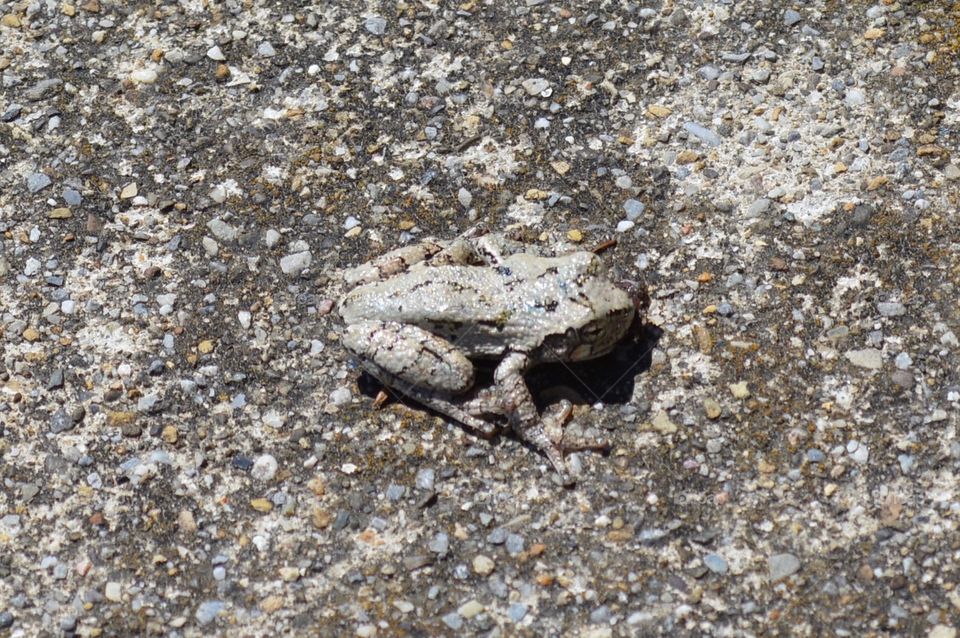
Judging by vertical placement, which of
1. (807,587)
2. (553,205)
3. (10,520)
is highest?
(553,205)

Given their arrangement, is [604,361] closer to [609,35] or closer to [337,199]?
[337,199]

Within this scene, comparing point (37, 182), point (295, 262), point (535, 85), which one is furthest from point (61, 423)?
point (535, 85)

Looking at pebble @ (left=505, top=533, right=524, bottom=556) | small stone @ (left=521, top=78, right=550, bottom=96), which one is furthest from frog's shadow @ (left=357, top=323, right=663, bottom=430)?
small stone @ (left=521, top=78, right=550, bottom=96)

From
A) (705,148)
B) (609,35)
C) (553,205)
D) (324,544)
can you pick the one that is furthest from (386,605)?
(609,35)

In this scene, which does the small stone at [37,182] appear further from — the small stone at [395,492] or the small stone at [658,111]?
the small stone at [658,111]

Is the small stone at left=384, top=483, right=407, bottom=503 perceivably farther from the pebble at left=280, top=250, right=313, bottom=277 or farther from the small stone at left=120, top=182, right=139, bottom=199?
the small stone at left=120, top=182, right=139, bottom=199

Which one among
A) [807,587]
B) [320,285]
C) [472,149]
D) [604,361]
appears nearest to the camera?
[807,587]

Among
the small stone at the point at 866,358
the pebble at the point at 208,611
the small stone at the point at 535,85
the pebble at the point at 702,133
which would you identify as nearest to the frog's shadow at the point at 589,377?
the small stone at the point at 866,358
